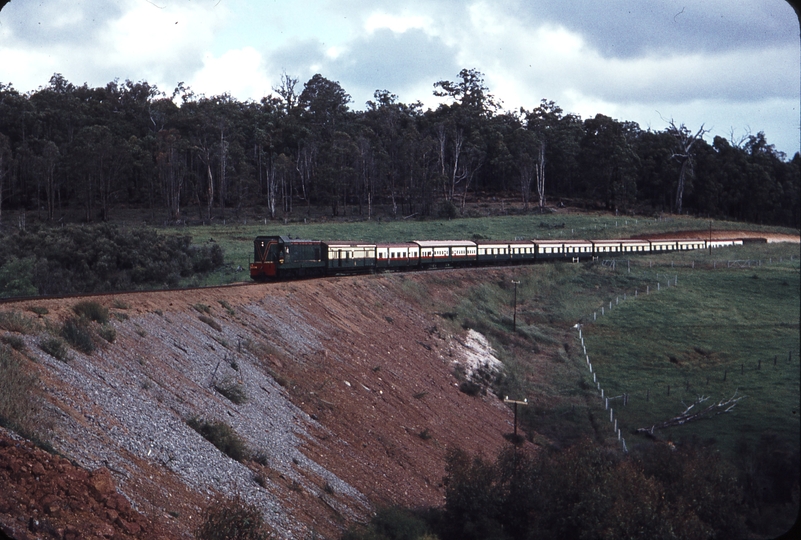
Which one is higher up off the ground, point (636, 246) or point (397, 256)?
point (397, 256)

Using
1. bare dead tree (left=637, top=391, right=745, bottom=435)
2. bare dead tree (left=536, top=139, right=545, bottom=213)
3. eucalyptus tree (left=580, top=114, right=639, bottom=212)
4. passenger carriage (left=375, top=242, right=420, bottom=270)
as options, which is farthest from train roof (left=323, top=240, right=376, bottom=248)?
eucalyptus tree (left=580, top=114, right=639, bottom=212)

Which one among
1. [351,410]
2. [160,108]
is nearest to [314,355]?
[351,410]

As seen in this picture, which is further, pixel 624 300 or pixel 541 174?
pixel 541 174

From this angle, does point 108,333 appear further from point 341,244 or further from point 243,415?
point 341,244

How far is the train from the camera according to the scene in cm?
3506

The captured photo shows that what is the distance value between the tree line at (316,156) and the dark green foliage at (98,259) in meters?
28.9

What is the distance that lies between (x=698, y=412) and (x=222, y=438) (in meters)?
14.6

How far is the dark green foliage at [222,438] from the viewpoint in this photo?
14.4 metres

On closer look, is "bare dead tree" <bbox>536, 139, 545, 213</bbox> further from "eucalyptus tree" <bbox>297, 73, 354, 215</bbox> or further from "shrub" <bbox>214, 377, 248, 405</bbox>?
"shrub" <bbox>214, 377, 248, 405</bbox>

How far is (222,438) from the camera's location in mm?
14594

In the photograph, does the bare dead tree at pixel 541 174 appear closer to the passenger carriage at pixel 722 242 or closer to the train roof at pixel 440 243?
the passenger carriage at pixel 722 242

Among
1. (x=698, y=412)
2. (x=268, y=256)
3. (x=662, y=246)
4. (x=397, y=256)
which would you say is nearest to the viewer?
(x=698, y=412)

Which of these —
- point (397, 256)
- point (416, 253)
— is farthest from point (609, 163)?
point (397, 256)

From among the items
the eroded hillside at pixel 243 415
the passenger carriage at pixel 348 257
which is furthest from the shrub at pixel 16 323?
the passenger carriage at pixel 348 257
